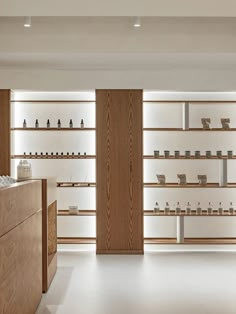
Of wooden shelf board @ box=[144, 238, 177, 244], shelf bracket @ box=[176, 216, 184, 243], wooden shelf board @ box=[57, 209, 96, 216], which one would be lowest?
wooden shelf board @ box=[144, 238, 177, 244]

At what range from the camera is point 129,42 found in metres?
5.67

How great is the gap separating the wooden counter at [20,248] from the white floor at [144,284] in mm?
409

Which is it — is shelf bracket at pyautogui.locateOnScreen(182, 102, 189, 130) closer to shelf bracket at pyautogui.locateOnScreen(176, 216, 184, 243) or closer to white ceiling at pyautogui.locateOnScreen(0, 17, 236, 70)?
shelf bracket at pyautogui.locateOnScreen(176, 216, 184, 243)

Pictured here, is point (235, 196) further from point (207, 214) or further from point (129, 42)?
point (129, 42)

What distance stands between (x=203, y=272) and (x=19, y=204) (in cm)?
304

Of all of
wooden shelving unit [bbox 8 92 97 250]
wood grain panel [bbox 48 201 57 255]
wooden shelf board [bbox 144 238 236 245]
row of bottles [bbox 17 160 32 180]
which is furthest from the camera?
wooden shelving unit [bbox 8 92 97 250]

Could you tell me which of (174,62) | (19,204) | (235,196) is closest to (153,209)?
(235,196)

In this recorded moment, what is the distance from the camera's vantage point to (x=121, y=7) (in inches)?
174

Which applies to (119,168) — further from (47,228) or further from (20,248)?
(20,248)

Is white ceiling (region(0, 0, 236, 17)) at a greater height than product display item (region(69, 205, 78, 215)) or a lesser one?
greater

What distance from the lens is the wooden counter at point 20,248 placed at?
10.1 feet

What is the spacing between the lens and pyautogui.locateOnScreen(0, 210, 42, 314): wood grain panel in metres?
3.09

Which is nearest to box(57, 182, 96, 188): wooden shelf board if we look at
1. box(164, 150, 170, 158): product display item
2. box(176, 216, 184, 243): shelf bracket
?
box(164, 150, 170, 158): product display item

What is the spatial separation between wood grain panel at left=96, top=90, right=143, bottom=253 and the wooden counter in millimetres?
2326
